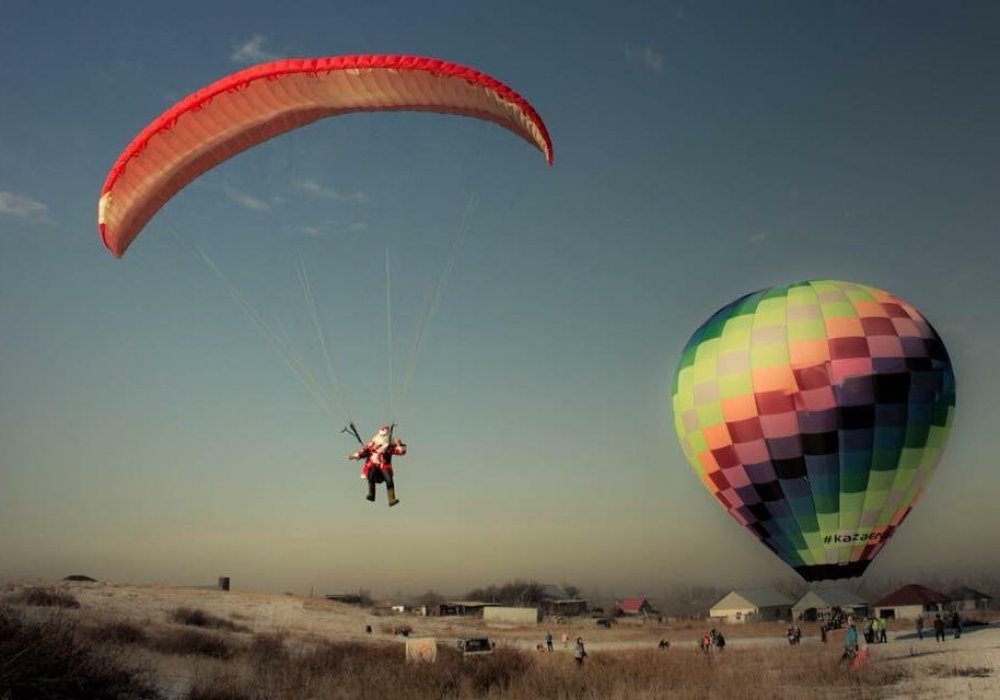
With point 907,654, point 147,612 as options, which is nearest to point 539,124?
point 907,654

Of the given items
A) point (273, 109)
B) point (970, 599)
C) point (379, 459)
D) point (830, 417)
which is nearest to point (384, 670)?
point (379, 459)

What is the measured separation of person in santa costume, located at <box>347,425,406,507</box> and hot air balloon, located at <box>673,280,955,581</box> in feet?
52.2

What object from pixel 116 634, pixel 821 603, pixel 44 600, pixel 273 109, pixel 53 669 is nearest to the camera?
pixel 53 669

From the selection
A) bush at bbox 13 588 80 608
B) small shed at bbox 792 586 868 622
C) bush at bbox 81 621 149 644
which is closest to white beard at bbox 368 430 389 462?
bush at bbox 81 621 149 644

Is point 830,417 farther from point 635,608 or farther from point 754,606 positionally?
point 635,608

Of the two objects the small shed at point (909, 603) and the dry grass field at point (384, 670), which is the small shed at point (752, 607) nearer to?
the small shed at point (909, 603)

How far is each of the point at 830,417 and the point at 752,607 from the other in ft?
210

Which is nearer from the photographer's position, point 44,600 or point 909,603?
point 44,600

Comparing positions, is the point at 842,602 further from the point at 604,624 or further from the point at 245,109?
the point at 245,109

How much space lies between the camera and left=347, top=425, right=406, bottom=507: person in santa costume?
1475cm

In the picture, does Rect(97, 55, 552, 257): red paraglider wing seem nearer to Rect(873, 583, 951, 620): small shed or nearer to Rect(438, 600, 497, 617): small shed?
Rect(873, 583, 951, 620): small shed

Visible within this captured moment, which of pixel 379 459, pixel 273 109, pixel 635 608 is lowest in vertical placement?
pixel 635 608

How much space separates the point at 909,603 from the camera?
247 feet

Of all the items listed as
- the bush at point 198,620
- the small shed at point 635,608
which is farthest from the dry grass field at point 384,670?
the small shed at point 635,608
